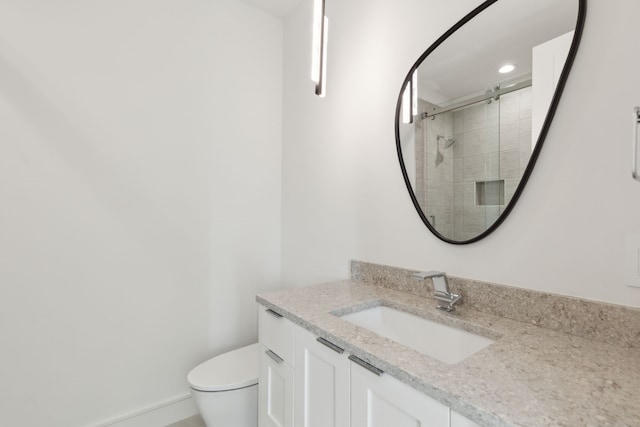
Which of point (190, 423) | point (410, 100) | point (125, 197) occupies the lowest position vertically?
point (190, 423)

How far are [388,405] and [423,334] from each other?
470 millimetres

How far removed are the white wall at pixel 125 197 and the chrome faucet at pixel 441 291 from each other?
1373mm

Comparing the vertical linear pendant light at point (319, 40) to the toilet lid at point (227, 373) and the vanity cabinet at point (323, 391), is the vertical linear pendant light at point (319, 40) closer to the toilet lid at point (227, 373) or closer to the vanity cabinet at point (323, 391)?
the vanity cabinet at point (323, 391)

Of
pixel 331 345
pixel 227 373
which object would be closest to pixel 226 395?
pixel 227 373

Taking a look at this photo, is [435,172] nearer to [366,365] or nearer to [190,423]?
[366,365]

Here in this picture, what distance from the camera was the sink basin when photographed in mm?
1059

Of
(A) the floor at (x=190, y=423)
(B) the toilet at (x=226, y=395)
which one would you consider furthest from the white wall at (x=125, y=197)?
(B) the toilet at (x=226, y=395)

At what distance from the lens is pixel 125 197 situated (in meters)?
1.77

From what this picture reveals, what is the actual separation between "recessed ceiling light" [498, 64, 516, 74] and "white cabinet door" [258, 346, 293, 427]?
4.47 feet

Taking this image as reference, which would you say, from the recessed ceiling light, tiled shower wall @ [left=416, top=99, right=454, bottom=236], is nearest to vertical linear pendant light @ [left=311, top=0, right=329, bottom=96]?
tiled shower wall @ [left=416, top=99, right=454, bottom=236]

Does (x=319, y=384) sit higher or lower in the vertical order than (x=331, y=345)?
lower

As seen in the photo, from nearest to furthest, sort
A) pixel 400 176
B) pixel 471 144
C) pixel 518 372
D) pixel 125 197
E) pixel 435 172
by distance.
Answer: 1. pixel 518 372
2. pixel 471 144
3. pixel 435 172
4. pixel 400 176
5. pixel 125 197

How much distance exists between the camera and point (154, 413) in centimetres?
182

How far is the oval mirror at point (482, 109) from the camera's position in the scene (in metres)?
1.02
